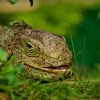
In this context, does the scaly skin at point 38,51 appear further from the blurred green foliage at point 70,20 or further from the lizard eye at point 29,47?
the blurred green foliage at point 70,20

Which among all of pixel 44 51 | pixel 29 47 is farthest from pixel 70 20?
pixel 44 51

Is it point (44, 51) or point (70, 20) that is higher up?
point (70, 20)

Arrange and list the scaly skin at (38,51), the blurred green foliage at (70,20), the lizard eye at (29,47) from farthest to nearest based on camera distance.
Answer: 1. the blurred green foliage at (70,20)
2. the lizard eye at (29,47)
3. the scaly skin at (38,51)

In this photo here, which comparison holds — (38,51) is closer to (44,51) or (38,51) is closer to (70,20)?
(44,51)

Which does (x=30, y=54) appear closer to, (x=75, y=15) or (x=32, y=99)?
(x=32, y=99)

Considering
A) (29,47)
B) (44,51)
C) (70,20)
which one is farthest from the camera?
(70,20)

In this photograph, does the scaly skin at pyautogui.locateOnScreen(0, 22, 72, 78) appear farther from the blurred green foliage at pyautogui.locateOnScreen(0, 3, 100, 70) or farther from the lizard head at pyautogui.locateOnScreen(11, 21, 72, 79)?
the blurred green foliage at pyautogui.locateOnScreen(0, 3, 100, 70)

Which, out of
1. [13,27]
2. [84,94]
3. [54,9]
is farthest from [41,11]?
[84,94]


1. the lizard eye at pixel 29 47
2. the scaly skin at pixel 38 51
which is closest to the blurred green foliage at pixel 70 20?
the scaly skin at pixel 38 51
